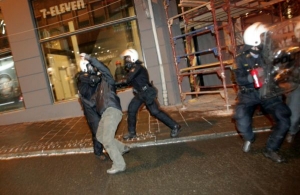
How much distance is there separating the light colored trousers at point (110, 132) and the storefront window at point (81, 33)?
15.8 feet

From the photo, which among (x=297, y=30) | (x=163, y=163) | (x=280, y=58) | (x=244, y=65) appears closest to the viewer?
(x=280, y=58)

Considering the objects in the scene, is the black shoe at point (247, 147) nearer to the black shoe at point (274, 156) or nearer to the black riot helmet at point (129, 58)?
the black shoe at point (274, 156)

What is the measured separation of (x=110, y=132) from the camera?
12.6 feet

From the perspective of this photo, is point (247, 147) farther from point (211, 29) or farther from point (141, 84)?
point (211, 29)

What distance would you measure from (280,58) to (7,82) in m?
9.37

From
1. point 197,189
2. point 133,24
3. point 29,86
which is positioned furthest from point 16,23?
point 197,189

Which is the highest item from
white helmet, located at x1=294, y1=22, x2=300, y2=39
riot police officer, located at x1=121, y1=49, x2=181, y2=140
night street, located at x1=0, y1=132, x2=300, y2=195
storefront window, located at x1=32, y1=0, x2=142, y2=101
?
storefront window, located at x1=32, y1=0, x2=142, y2=101

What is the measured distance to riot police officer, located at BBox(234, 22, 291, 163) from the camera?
346cm

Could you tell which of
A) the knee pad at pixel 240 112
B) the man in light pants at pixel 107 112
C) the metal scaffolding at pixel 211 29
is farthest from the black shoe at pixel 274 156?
the metal scaffolding at pixel 211 29

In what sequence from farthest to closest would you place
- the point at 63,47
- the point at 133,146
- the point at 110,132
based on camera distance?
1. the point at 63,47
2. the point at 133,146
3. the point at 110,132

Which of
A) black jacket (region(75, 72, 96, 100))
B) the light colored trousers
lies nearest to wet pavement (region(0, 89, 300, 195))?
the light colored trousers

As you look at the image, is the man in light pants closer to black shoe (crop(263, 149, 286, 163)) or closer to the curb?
the curb

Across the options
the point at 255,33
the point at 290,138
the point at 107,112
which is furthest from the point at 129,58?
the point at 290,138

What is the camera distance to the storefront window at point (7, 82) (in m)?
9.20
